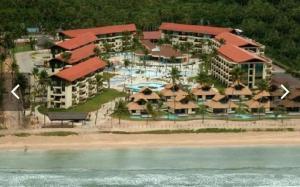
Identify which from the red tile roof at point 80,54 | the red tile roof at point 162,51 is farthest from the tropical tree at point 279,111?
the red tile roof at point 80,54

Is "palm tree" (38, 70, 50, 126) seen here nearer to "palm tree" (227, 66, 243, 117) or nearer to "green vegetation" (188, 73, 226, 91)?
"green vegetation" (188, 73, 226, 91)

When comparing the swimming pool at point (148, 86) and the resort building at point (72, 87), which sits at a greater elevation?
the resort building at point (72, 87)

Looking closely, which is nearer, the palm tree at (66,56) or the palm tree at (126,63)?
the palm tree at (66,56)

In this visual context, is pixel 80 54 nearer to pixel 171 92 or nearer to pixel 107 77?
pixel 107 77

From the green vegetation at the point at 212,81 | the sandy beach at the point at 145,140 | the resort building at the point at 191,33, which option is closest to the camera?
the sandy beach at the point at 145,140

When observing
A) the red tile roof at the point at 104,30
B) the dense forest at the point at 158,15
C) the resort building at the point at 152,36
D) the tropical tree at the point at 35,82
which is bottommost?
the tropical tree at the point at 35,82

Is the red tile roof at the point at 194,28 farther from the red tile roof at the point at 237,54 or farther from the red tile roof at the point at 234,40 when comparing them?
the red tile roof at the point at 237,54

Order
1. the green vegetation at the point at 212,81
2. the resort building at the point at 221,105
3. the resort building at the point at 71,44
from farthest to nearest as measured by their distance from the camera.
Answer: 1. the resort building at the point at 71,44
2. the green vegetation at the point at 212,81
3. the resort building at the point at 221,105

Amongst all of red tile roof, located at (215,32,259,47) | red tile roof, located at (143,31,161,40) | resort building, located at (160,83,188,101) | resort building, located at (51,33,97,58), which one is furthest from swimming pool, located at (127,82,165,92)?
red tile roof, located at (143,31,161,40)
